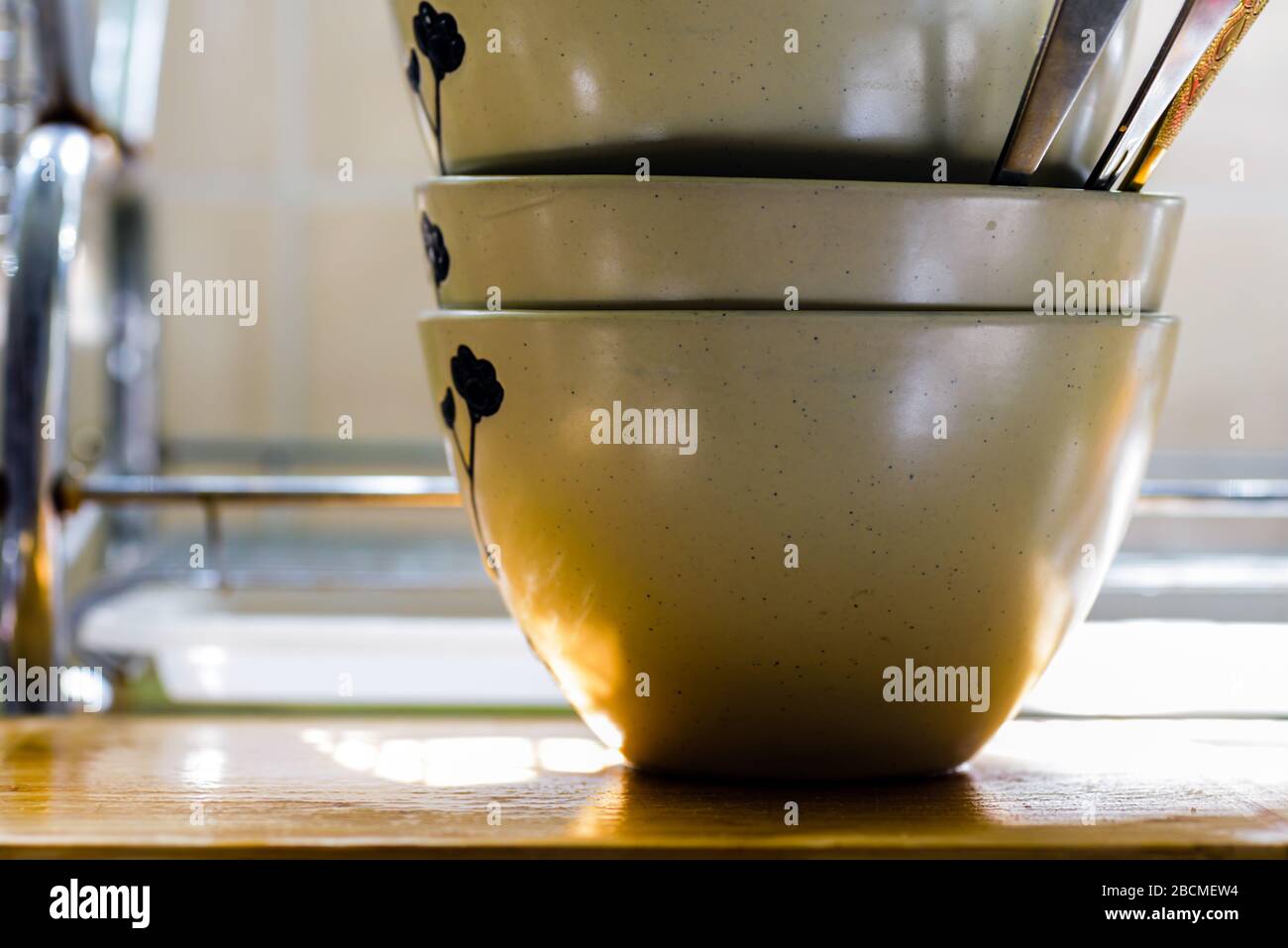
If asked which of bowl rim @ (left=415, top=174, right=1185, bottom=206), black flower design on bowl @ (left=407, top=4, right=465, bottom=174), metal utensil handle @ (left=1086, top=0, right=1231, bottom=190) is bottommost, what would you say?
bowl rim @ (left=415, top=174, right=1185, bottom=206)

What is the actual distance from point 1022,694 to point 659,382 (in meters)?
0.14

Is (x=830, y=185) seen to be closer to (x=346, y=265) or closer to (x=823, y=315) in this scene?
(x=823, y=315)

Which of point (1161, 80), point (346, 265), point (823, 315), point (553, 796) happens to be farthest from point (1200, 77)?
point (346, 265)

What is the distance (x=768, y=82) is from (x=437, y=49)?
95 mm

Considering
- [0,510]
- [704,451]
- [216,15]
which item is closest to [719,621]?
[704,451]

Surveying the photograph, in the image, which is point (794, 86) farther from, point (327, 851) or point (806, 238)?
point (327, 851)

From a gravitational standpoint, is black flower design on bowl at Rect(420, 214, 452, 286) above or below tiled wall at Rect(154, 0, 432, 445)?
below

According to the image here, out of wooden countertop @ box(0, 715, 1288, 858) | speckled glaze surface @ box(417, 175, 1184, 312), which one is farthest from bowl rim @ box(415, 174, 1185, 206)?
wooden countertop @ box(0, 715, 1288, 858)

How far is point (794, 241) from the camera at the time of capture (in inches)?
15.0

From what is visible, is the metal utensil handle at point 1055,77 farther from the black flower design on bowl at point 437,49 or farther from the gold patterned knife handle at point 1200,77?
the black flower design on bowl at point 437,49

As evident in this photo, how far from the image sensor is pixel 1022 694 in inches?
17.0

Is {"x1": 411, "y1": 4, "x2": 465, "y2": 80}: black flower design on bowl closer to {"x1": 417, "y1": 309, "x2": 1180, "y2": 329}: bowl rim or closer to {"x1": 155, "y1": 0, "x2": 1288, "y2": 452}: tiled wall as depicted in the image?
{"x1": 417, "y1": 309, "x2": 1180, "y2": 329}: bowl rim

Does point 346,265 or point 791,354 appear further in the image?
point 346,265

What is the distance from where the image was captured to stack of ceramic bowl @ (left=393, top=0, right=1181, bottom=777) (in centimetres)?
38
